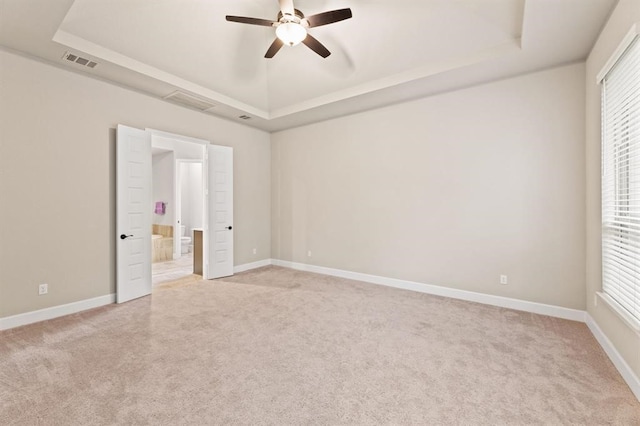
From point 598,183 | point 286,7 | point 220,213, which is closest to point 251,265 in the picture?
point 220,213

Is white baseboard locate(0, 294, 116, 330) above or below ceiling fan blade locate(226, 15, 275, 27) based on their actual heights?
below

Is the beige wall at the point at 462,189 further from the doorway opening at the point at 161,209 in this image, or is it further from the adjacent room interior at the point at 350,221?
the doorway opening at the point at 161,209

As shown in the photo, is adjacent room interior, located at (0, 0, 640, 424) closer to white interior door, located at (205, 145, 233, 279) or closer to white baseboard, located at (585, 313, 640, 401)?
white baseboard, located at (585, 313, 640, 401)

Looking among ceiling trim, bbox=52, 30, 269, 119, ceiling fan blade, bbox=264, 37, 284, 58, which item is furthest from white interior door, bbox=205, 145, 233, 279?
ceiling fan blade, bbox=264, 37, 284, 58

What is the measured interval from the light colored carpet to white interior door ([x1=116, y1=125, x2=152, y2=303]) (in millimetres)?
408

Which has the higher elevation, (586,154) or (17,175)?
(586,154)

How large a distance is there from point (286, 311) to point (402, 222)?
2283 mm

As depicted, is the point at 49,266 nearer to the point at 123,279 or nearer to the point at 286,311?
the point at 123,279

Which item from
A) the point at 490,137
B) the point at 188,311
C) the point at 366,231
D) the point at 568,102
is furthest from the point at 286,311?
the point at 568,102

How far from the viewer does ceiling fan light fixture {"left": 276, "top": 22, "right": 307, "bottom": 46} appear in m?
2.65

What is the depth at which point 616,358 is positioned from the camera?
2.33 meters

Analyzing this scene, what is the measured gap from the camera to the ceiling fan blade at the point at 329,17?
8.10ft

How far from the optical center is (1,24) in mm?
2656

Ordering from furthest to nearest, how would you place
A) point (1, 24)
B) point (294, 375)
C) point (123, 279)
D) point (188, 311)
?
point (123, 279) < point (188, 311) < point (1, 24) < point (294, 375)
